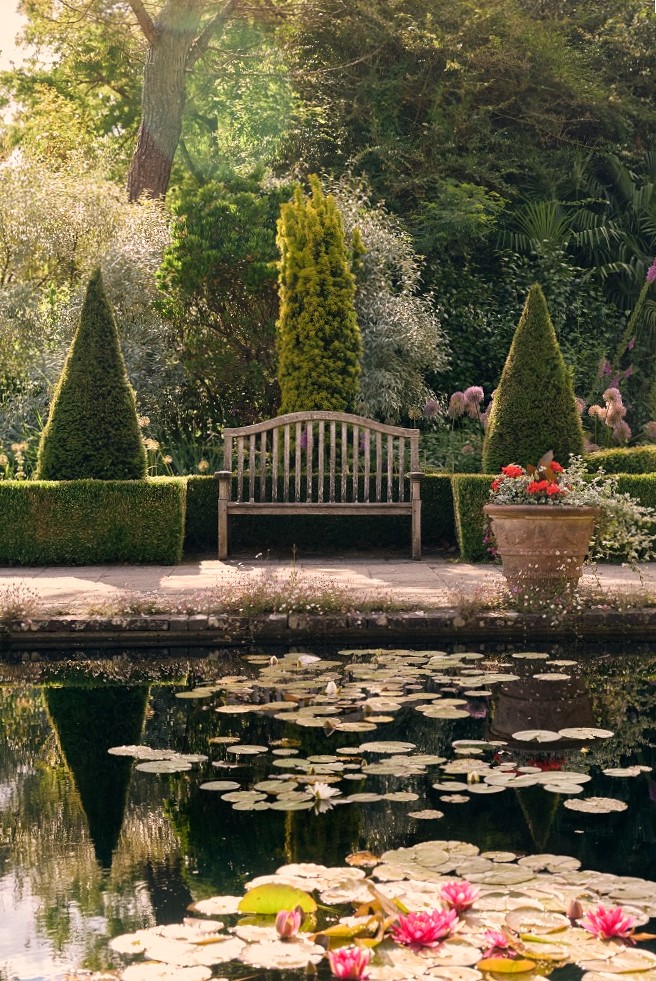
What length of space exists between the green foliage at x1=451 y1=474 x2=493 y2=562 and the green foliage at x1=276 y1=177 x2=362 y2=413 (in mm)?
2305

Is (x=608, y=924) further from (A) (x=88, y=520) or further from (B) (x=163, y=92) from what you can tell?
(B) (x=163, y=92)

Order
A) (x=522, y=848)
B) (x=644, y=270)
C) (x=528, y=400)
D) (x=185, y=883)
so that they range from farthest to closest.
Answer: (x=644, y=270) < (x=528, y=400) < (x=522, y=848) < (x=185, y=883)

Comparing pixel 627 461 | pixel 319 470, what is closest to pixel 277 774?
pixel 319 470

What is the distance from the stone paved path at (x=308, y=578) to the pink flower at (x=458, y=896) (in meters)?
4.04

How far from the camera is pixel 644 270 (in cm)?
1802

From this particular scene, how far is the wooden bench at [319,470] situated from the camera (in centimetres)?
996

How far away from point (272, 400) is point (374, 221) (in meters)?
2.99

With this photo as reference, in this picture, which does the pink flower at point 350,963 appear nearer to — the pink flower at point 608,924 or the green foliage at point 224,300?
the pink flower at point 608,924

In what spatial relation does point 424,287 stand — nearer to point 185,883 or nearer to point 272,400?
point 272,400

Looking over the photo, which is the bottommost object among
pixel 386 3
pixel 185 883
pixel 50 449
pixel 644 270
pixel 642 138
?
pixel 185 883

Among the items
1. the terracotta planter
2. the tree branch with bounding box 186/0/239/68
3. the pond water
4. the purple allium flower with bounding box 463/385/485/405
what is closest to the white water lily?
the pond water

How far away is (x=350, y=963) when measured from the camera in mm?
2203

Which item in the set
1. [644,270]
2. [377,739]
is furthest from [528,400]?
[644,270]

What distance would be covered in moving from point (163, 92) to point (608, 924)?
17.1 m
